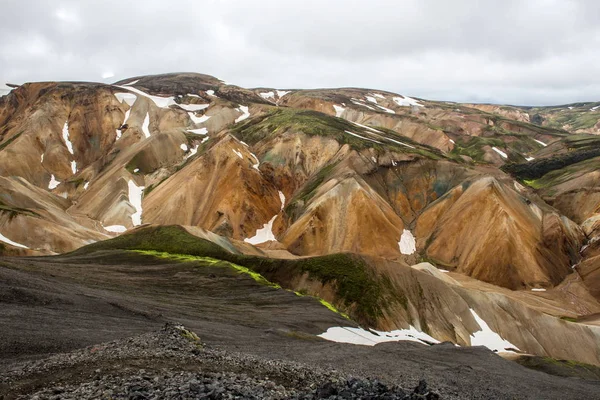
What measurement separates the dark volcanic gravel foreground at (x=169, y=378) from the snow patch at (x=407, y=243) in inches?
2487

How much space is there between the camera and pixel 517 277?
227ft

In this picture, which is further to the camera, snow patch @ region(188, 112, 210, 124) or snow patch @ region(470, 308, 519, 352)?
snow patch @ region(188, 112, 210, 124)

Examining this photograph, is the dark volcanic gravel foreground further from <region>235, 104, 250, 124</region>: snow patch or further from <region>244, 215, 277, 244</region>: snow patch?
<region>235, 104, 250, 124</region>: snow patch

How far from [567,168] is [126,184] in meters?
101

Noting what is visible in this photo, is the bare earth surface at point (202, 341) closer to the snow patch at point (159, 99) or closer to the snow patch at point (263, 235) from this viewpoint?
the snow patch at point (263, 235)

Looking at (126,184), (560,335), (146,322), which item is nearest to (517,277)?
(560,335)

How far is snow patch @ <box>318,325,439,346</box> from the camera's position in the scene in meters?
33.3

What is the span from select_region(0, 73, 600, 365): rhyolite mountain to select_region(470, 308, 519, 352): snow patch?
0.96 metres

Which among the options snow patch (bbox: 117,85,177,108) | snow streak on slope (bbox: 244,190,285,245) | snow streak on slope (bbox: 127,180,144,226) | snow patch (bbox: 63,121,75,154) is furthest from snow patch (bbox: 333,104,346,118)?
snow patch (bbox: 63,121,75,154)

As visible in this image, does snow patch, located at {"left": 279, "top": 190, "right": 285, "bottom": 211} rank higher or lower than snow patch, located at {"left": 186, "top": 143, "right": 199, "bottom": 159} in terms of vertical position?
lower

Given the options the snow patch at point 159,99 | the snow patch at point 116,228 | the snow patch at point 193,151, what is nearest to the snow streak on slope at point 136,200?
the snow patch at point 116,228

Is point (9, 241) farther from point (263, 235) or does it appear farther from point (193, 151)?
point (193, 151)

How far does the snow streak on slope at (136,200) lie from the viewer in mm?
90369

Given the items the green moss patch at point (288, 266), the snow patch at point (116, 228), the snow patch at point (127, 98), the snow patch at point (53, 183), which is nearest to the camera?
the green moss patch at point (288, 266)
